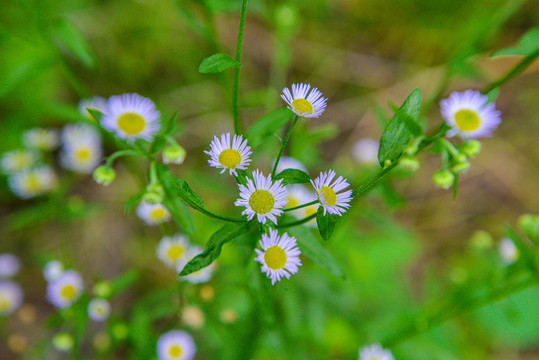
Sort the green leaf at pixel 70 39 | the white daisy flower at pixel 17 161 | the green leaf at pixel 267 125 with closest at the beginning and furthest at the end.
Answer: the green leaf at pixel 267 125 < the green leaf at pixel 70 39 < the white daisy flower at pixel 17 161

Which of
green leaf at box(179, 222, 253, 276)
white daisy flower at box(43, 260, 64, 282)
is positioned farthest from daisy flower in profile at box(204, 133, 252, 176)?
white daisy flower at box(43, 260, 64, 282)

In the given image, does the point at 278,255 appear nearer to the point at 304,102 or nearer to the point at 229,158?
the point at 229,158

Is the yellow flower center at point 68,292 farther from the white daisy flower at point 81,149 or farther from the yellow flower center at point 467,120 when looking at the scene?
the yellow flower center at point 467,120

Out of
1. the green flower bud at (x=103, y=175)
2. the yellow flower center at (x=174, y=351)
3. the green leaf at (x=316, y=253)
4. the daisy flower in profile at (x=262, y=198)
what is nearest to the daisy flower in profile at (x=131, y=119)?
the green flower bud at (x=103, y=175)

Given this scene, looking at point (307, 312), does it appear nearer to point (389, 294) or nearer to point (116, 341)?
point (389, 294)

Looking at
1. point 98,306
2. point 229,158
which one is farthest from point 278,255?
point 98,306

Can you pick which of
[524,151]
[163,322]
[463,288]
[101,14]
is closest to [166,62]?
[101,14]
